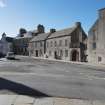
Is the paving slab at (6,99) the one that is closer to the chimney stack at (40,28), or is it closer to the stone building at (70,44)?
the stone building at (70,44)

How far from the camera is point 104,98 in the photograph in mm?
10031

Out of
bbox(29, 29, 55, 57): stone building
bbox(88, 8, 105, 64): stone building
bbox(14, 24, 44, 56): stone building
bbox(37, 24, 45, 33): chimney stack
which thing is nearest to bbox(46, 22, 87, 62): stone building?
bbox(88, 8, 105, 64): stone building

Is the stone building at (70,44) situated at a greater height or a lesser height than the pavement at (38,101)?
greater

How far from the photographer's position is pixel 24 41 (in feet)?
348

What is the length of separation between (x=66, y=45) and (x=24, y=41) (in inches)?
1845

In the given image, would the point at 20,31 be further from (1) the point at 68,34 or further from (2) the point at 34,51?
(1) the point at 68,34

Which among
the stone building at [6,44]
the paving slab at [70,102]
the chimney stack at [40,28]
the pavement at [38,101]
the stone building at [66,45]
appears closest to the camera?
the pavement at [38,101]

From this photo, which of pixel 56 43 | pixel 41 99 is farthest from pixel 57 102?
pixel 56 43

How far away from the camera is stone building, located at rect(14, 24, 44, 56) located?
99.2 meters

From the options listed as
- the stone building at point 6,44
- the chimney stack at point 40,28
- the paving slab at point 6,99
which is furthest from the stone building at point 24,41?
the paving slab at point 6,99

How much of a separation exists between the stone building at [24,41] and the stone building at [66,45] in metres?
16.2

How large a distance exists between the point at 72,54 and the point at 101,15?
51.9 feet

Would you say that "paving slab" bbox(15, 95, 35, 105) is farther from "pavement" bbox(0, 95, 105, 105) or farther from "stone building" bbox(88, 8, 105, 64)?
"stone building" bbox(88, 8, 105, 64)

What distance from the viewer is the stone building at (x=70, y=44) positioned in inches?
2147
